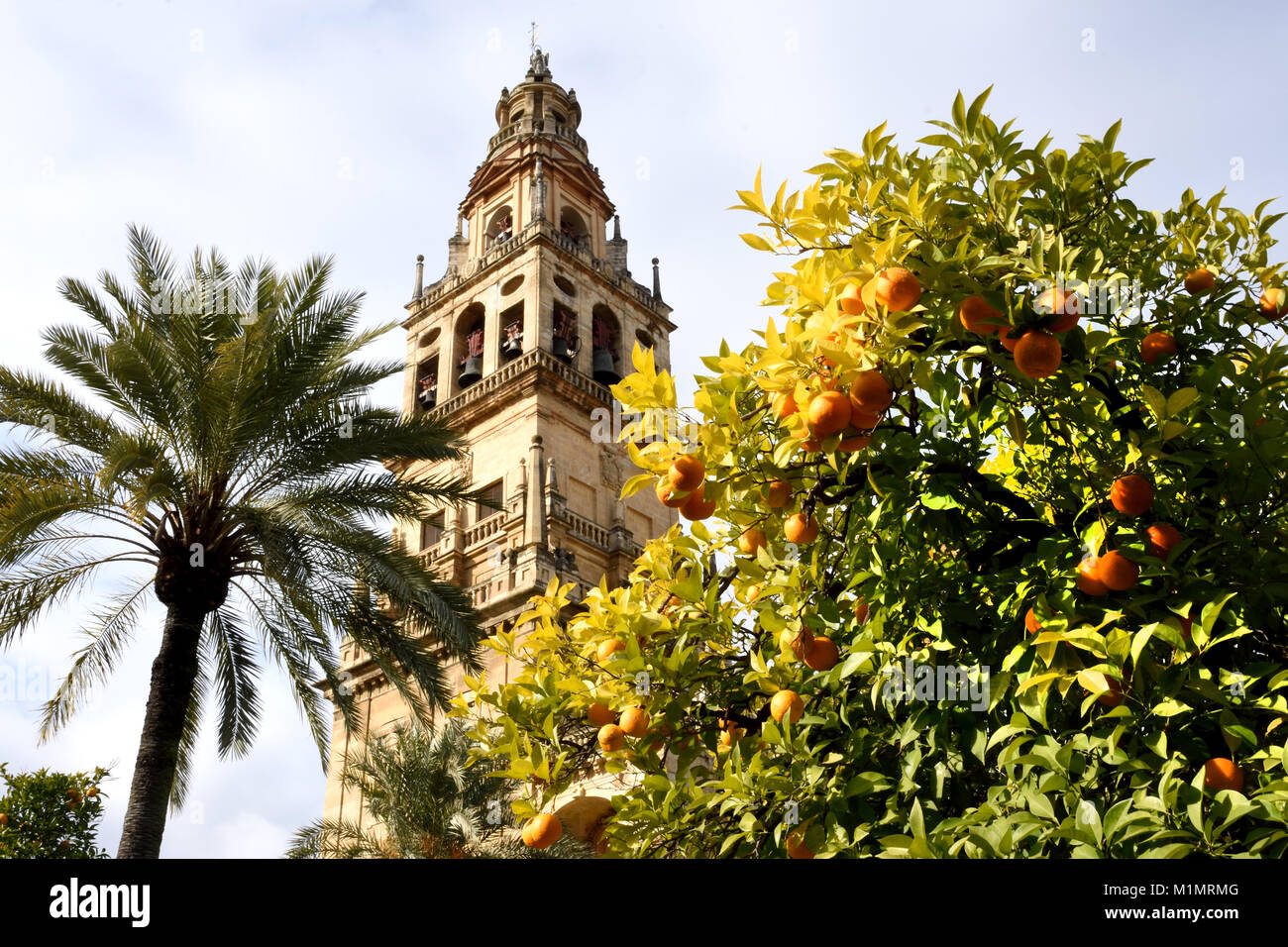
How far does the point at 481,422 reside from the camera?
30344 mm

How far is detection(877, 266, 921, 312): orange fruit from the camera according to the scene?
3428mm

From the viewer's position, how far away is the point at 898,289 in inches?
135

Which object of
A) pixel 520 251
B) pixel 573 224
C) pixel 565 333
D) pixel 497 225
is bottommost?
pixel 565 333

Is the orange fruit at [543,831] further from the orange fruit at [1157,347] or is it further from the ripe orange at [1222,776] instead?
the orange fruit at [1157,347]

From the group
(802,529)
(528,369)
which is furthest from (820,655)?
(528,369)

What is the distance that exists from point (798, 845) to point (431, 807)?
12885 mm

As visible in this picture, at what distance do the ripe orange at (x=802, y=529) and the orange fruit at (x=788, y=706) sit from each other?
21.3 inches

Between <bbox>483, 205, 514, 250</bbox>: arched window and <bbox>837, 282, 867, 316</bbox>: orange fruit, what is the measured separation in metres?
33.9

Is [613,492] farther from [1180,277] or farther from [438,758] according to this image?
[1180,277]

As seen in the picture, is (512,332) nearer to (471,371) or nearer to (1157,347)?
(471,371)

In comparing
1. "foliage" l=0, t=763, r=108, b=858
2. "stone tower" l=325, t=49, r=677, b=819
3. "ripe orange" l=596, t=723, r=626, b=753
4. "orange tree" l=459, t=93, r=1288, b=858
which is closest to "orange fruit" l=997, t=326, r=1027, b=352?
"orange tree" l=459, t=93, r=1288, b=858

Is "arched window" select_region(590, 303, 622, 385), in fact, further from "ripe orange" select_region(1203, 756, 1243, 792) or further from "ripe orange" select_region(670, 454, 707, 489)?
"ripe orange" select_region(1203, 756, 1243, 792)

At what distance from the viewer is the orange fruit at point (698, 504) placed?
3.90m

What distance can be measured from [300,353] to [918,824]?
1057 centimetres
